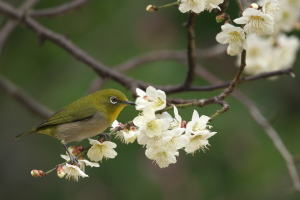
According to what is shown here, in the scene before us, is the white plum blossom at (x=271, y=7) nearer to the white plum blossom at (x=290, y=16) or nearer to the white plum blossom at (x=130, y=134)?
the white plum blossom at (x=130, y=134)

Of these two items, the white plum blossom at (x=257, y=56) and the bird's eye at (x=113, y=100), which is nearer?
the bird's eye at (x=113, y=100)

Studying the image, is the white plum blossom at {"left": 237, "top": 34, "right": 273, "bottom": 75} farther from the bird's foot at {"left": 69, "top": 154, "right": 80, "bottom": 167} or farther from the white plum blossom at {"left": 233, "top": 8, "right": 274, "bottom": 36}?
the bird's foot at {"left": 69, "top": 154, "right": 80, "bottom": 167}

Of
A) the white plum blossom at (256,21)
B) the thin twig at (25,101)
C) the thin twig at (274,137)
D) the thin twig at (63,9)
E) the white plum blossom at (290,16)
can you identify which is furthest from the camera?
the thin twig at (25,101)

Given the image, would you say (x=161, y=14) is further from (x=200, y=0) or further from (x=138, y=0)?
(x=200, y=0)

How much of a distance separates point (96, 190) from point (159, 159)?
372 cm

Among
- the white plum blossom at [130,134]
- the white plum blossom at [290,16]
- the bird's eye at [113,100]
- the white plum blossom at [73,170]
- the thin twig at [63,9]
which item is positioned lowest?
the white plum blossom at [290,16]

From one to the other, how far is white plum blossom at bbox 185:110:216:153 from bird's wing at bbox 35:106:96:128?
0.95 meters

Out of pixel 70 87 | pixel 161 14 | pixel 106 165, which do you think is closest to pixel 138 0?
pixel 161 14

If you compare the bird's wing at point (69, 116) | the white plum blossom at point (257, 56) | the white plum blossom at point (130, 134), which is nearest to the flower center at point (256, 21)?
the white plum blossom at point (130, 134)

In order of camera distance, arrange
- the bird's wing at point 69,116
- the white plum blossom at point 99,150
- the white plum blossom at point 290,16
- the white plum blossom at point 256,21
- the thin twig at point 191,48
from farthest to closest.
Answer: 1. the white plum blossom at point 290,16
2. the bird's wing at point 69,116
3. the thin twig at point 191,48
4. the white plum blossom at point 99,150
5. the white plum blossom at point 256,21

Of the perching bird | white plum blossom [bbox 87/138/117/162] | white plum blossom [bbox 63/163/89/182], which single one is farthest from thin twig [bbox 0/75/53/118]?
white plum blossom [bbox 63/163/89/182]

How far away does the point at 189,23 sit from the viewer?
2.91 metres

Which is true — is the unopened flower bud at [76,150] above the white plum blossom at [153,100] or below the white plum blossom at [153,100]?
below

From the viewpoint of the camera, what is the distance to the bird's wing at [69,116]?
3014 millimetres
